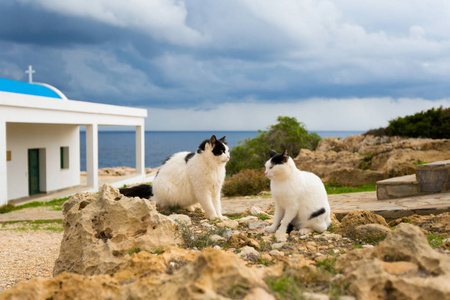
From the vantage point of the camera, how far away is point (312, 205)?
4953mm

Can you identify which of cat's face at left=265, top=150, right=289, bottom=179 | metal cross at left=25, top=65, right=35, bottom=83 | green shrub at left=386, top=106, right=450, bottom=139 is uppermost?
metal cross at left=25, top=65, right=35, bottom=83

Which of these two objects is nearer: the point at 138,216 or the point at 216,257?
the point at 216,257

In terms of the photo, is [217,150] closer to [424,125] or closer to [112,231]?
[112,231]

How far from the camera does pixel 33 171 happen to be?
19.2m

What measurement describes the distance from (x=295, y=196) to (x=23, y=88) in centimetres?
1886

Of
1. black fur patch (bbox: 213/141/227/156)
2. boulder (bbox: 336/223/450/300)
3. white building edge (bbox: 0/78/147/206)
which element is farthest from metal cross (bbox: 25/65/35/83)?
boulder (bbox: 336/223/450/300)

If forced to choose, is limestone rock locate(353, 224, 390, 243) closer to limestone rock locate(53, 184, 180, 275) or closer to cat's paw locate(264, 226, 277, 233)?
cat's paw locate(264, 226, 277, 233)

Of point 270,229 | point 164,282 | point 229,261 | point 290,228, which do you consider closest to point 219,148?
point 270,229

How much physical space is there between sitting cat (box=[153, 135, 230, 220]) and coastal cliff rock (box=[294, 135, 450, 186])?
343 inches

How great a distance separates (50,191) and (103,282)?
18398 millimetres

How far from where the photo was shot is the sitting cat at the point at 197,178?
6.37m

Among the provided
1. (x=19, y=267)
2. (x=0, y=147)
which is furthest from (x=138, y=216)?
(x=0, y=147)

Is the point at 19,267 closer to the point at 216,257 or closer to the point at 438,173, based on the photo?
the point at 216,257

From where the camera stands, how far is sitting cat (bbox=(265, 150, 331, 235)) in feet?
15.8
